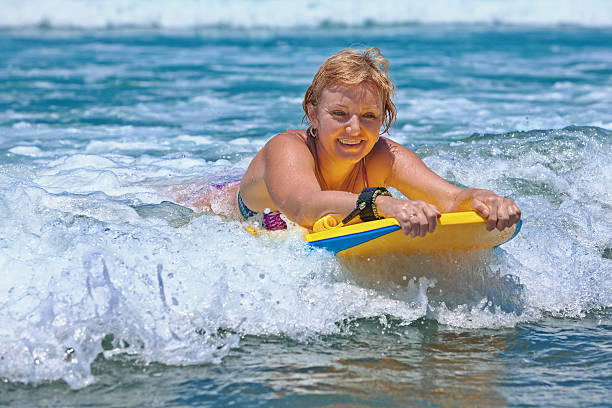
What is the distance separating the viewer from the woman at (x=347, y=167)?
3.08 meters

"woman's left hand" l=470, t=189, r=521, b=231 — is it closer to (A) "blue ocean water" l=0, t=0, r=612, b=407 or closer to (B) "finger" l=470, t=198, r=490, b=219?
(B) "finger" l=470, t=198, r=490, b=219

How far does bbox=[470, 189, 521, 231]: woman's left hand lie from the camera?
9.65ft

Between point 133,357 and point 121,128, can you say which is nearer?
point 133,357

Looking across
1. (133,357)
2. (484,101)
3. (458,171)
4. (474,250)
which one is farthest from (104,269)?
(484,101)

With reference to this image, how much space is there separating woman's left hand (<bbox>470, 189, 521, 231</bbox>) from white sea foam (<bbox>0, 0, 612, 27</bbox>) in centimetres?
1940

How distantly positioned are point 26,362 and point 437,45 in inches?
549

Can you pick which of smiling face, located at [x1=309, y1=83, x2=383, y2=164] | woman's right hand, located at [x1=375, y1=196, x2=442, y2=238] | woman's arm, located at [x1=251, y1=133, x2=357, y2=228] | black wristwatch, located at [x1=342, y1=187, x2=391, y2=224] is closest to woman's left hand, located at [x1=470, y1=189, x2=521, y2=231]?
woman's right hand, located at [x1=375, y1=196, x2=442, y2=238]

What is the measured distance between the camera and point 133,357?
2.68m

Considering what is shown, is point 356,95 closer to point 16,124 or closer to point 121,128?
point 121,128

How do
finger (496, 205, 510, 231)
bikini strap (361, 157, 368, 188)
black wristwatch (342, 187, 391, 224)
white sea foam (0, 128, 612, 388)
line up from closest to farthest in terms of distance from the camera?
white sea foam (0, 128, 612, 388) → finger (496, 205, 510, 231) → black wristwatch (342, 187, 391, 224) → bikini strap (361, 157, 368, 188)

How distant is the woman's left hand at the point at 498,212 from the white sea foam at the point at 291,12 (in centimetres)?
1940

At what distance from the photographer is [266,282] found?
3.12m

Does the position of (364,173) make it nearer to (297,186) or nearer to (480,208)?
(297,186)

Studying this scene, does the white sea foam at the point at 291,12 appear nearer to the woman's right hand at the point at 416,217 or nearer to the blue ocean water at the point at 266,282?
the blue ocean water at the point at 266,282
